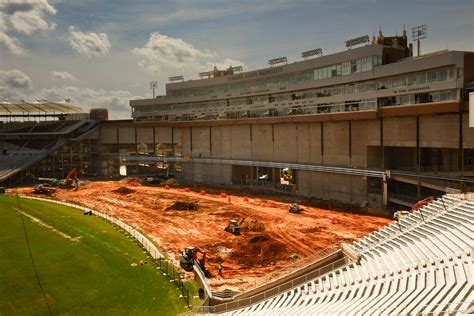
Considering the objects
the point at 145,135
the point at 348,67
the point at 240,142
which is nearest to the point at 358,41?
the point at 348,67

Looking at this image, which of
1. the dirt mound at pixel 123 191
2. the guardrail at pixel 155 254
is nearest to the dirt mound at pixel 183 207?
the guardrail at pixel 155 254

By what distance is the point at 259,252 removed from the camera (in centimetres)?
3678

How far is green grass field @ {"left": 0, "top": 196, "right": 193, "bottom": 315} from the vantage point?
2573cm

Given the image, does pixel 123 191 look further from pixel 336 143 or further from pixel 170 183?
pixel 336 143

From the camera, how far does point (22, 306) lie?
25562mm

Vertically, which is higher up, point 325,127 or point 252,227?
point 325,127

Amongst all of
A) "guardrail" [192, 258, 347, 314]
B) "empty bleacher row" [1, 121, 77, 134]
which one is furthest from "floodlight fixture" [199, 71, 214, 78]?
"guardrail" [192, 258, 347, 314]

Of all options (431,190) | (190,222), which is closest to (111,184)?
(190,222)

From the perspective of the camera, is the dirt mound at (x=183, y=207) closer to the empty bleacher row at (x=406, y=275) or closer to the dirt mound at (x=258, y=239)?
the dirt mound at (x=258, y=239)

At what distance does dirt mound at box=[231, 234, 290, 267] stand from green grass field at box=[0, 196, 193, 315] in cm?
745

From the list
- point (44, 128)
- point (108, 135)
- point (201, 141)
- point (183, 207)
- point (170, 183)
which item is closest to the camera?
point (183, 207)

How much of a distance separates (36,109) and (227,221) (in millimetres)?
76740

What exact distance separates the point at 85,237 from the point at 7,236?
7418 millimetres

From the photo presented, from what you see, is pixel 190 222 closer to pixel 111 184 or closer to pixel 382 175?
pixel 382 175
